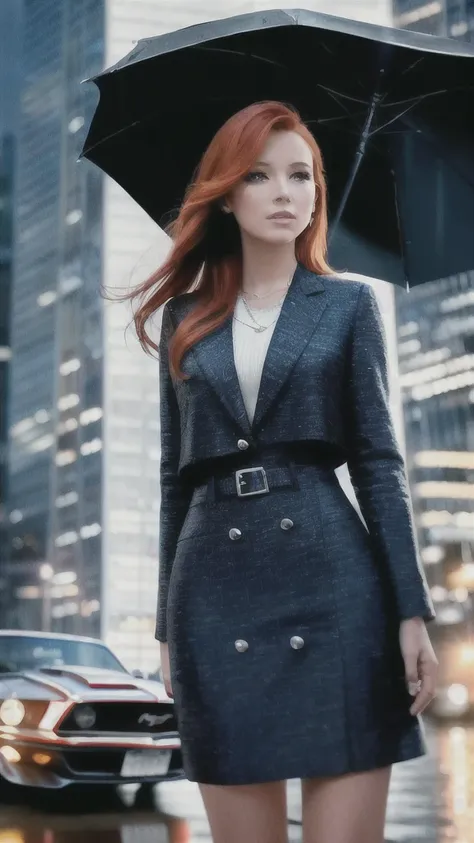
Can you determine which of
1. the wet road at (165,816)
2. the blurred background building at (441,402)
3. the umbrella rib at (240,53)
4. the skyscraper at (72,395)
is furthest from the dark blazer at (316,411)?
the skyscraper at (72,395)

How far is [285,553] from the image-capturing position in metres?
1.58

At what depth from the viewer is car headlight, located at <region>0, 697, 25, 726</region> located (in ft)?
19.8

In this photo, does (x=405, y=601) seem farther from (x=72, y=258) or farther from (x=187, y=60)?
(x=72, y=258)

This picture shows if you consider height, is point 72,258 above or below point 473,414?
above

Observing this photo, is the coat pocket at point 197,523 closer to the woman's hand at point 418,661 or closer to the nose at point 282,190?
the woman's hand at point 418,661

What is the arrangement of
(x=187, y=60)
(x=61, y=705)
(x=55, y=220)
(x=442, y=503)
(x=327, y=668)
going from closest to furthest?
(x=327, y=668), (x=187, y=60), (x=61, y=705), (x=442, y=503), (x=55, y=220)

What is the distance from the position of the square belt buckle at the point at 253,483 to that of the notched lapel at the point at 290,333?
3.1 inches

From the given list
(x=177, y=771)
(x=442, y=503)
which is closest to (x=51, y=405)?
(x=442, y=503)

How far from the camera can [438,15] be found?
65.8m

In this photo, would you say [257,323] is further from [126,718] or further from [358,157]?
[126,718]

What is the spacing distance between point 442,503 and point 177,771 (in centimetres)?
5715

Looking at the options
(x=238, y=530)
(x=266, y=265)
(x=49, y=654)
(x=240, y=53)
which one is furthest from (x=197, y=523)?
(x=49, y=654)

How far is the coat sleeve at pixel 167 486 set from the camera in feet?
5.84

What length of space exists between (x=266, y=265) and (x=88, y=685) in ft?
16.4
